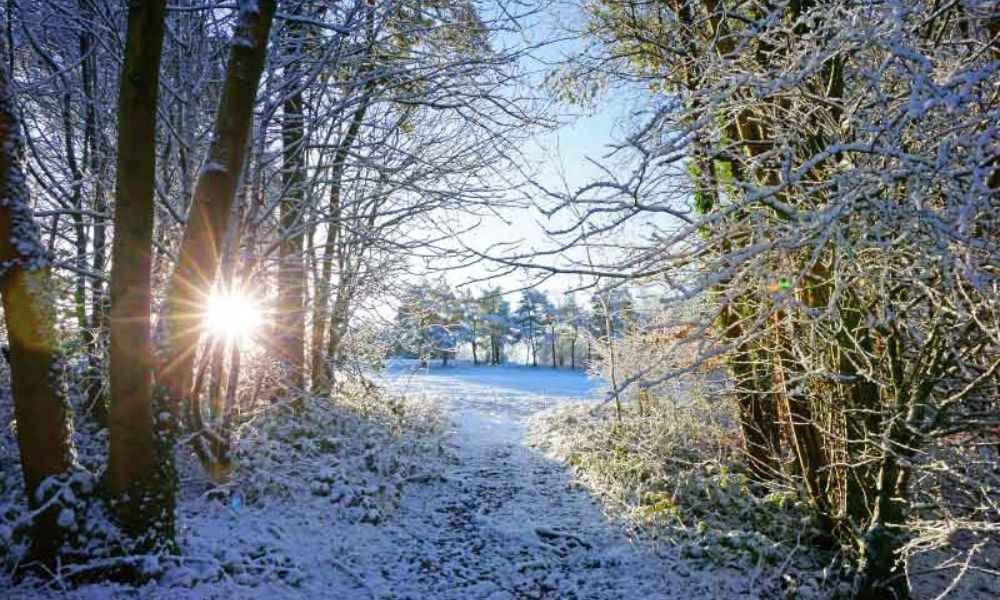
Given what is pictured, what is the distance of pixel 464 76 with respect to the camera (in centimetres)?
548

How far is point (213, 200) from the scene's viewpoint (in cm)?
342

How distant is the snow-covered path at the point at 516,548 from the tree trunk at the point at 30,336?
8.00 feet

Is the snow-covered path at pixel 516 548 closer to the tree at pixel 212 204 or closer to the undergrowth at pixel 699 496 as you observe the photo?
the undergrowth at pixel 699 496

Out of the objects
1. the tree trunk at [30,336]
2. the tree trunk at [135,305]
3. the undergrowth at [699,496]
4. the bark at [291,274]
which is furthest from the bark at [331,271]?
the undergrowth at [699,496]

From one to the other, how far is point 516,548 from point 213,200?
4278 mm

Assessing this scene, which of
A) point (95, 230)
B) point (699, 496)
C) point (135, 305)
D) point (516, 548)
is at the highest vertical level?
point (95, 230)

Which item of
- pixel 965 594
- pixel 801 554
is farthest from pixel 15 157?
pixel 965 594

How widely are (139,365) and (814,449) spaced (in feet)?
19.5

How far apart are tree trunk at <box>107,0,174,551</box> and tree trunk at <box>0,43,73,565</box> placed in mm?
330

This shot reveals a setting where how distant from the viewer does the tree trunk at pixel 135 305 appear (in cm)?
299

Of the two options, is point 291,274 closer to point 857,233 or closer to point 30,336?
point 30,336

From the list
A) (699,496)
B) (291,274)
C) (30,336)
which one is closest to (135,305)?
(30,336)

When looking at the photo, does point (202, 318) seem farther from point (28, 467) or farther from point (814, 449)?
point (814, 449)

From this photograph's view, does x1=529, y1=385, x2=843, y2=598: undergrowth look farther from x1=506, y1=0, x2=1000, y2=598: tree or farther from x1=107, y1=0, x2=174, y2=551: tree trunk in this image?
x1=107, y1=0, x2=174, y2=551: tree trunk
